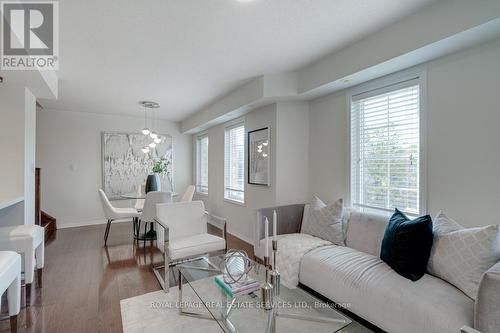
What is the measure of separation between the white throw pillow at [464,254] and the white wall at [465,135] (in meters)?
0.34

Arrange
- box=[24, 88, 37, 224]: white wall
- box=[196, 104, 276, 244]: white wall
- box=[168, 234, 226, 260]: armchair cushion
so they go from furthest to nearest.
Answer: box=[196, 104, 276, 244]: white wall, box=[24, 88, 37, 224]: white wall, box=[168, 234, 226, 260]: armchair cushion

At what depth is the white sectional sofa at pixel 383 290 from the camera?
1.30m

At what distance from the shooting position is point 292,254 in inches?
95.7

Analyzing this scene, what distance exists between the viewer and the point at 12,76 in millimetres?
2686

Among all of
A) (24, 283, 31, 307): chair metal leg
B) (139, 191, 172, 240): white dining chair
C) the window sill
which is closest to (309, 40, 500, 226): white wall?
the window sill

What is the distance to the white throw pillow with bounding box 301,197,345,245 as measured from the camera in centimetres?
264

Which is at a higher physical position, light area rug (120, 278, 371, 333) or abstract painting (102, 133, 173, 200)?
abstract painting (102, 133, 173, 200)

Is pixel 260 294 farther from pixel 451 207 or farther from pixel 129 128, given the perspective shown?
pixel 129 128

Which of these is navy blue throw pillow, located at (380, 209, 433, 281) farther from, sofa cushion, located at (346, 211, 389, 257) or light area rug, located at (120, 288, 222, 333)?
light area rug, located at (120, 288, 222, 333)

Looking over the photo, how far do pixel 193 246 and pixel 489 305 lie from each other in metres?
2.33

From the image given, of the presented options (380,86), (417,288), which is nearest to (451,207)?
(417,288)

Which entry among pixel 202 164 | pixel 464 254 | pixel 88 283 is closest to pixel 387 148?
pixel 464 254

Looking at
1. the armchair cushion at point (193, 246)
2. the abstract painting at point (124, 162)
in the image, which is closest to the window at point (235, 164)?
the armchair cushion at point (193, 246)

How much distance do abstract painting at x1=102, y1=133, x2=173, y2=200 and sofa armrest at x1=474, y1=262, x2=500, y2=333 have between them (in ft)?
19.1
